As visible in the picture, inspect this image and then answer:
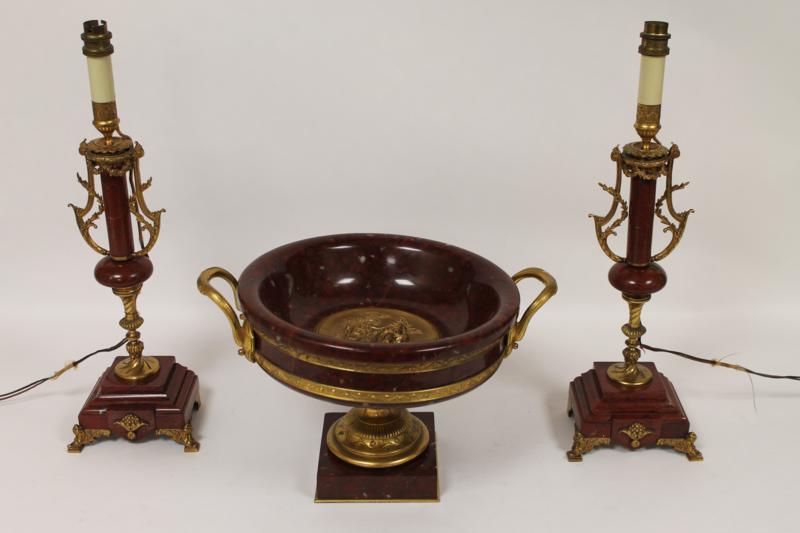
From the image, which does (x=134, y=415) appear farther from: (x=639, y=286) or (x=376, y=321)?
(x=639, y=286)

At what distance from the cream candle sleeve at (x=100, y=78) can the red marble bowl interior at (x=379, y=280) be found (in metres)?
0.72

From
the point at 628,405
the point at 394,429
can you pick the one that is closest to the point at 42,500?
the point at 394,429

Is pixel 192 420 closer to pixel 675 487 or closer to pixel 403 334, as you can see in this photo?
pixel 403 334

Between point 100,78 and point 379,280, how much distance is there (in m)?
1.18

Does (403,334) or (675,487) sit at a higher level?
(403,334)

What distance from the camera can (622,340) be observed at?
4.79 metres

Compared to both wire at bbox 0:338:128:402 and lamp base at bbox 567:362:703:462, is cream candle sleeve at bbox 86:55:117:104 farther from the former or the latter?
lamp base at bbox 567:362:703:462

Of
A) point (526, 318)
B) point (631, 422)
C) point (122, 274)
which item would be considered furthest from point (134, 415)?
point (631, 422)

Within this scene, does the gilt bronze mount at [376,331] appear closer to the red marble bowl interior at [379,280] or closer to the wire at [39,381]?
the red marble bowl interior at [379,280]

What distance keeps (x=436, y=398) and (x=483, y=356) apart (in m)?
0.20

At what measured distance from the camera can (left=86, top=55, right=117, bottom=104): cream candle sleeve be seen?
380 cm

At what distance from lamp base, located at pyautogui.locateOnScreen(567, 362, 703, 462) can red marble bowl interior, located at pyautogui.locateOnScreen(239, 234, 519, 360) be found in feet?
1.76

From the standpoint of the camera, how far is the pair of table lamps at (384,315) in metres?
3.81

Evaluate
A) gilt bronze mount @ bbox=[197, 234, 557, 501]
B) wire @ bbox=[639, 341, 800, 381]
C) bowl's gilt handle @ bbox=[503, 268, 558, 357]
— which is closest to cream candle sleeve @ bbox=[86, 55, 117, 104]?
gilt bronze mount @ bbox=[197, 234, 557, 501]
